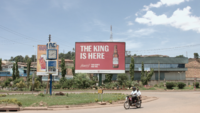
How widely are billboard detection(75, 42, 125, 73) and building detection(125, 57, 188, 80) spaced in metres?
32.5

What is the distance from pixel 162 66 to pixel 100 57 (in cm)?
4025

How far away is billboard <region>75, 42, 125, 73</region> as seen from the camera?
118ft

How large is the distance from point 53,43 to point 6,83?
31.2 m

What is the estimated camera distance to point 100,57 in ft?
119

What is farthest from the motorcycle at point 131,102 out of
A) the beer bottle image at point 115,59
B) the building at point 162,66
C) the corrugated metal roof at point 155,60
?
the corrugated metal roof at point 155,60

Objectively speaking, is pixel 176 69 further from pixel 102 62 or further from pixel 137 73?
pixel 102 62

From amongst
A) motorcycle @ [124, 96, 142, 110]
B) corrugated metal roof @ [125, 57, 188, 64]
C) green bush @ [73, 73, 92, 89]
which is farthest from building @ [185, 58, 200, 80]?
motorcycle @ [124, 96, 142, 110]

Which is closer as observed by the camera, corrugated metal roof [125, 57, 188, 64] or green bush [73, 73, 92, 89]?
green bush [73, 73, 92, 89]

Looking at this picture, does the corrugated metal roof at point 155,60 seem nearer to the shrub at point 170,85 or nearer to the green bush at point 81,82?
the green bush at point 81,82

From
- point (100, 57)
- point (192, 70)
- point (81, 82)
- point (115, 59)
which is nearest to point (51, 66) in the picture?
point (100, 57)

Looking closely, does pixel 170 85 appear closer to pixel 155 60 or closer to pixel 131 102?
pixel 131 102

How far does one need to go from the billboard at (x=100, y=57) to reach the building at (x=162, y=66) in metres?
32.5

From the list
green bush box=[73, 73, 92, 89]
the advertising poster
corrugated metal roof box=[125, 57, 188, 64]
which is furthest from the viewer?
corrugated metal roof box=[125, 57, 188, 64]

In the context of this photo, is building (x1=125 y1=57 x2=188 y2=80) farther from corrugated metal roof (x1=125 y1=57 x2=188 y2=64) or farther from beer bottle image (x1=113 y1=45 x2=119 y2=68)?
beer bottle image (x1=113 y1=45 x2=119 y2=68)
